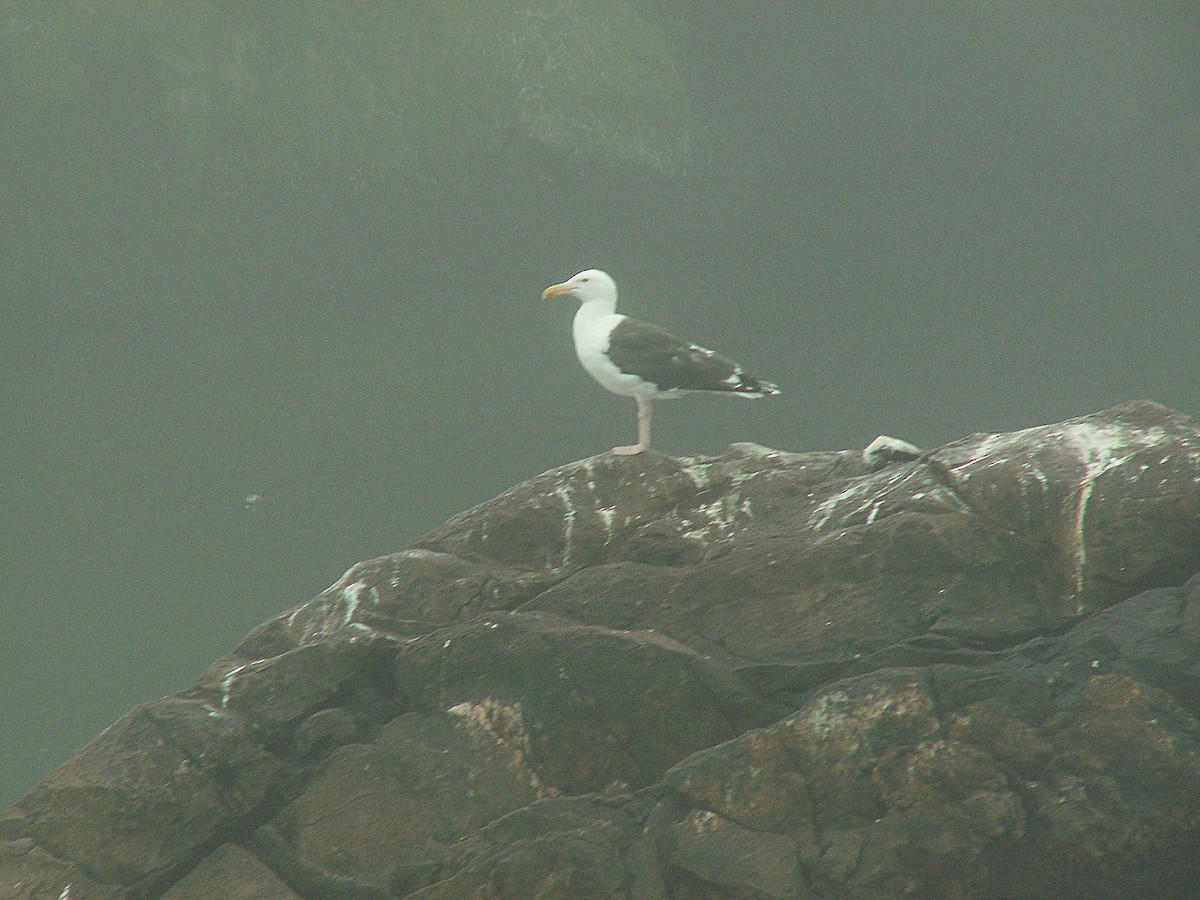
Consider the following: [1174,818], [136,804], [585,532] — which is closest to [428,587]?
[585,532]

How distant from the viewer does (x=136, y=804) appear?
512 centimetres

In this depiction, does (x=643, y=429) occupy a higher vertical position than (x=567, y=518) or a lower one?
higher

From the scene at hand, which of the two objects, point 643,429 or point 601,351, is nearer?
point 643,429

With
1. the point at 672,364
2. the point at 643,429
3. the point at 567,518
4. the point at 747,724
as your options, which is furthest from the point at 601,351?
the point at 747,724

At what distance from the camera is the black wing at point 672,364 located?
8078 millimetres

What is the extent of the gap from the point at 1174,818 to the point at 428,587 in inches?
140

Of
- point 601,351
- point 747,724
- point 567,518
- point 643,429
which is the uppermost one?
point 601,351

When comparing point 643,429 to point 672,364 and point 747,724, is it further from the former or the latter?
point 747,724

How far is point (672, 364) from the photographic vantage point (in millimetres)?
8062

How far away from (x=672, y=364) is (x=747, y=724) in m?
3.39

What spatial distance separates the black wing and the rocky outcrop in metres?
2.08

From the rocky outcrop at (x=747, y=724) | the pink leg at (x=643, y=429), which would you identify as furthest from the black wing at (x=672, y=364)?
the rocky outcrop at (x=747, y=724)

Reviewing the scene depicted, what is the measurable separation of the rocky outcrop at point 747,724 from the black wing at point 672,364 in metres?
2.08

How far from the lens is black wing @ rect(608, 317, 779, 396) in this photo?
8078 millimetres
